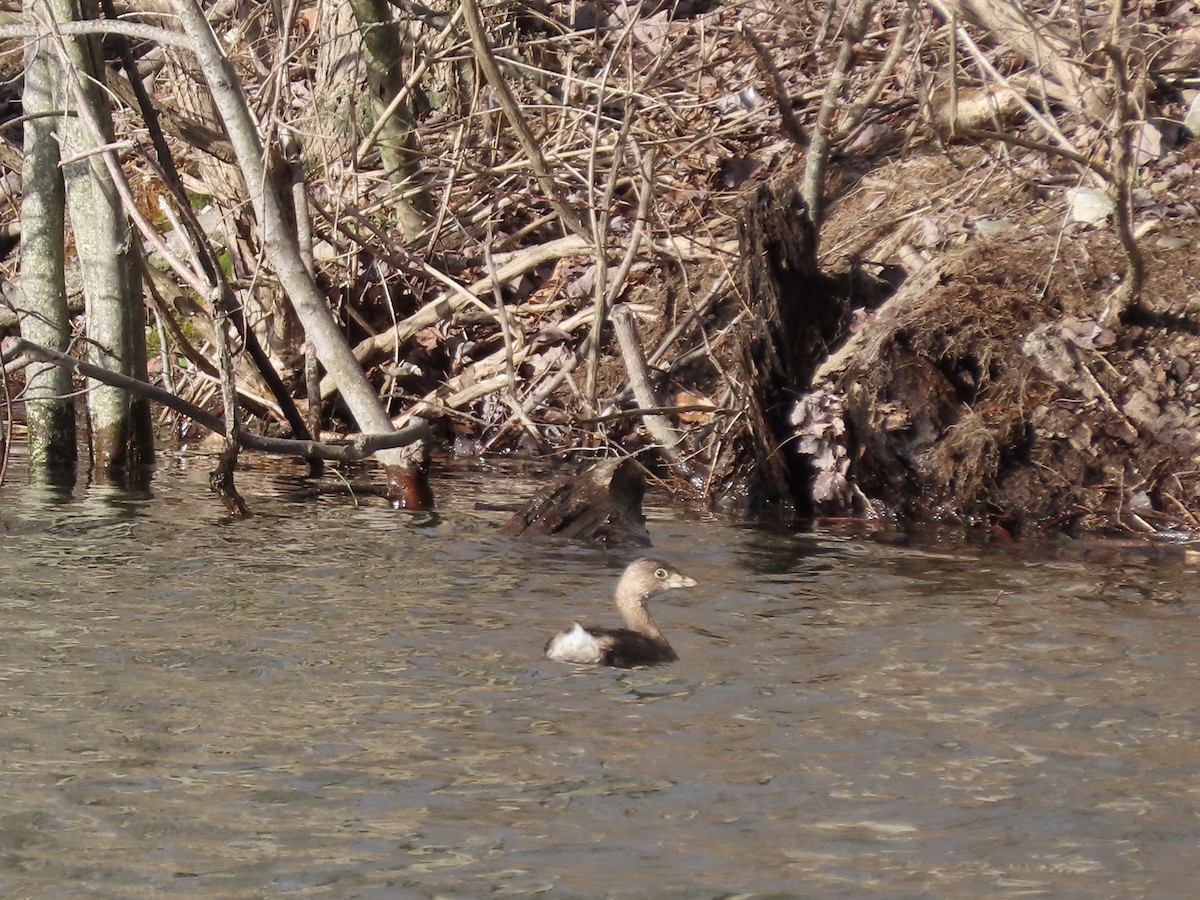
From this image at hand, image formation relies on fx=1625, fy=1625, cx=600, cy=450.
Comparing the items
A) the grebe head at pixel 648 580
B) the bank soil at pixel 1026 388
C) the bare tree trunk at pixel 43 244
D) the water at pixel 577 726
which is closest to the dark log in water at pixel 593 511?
the water at pixel 577 726

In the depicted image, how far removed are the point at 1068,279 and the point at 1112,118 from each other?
1652 mm

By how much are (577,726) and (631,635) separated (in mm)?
1013

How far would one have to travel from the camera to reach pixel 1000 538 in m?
9.45

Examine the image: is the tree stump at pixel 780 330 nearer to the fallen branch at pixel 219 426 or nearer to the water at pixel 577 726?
the water at pixel 577 726

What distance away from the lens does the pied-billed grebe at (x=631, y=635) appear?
20.6ft

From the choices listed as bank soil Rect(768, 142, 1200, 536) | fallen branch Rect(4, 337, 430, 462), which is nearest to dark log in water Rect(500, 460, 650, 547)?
fallen branch Rect(4, 337, 430, 462)

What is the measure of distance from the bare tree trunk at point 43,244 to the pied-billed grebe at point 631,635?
5147 mm

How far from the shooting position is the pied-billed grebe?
6.27 m

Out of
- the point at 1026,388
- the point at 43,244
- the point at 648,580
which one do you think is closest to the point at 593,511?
the point at 648,580

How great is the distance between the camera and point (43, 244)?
35.6 feet

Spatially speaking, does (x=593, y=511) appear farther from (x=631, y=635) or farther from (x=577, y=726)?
(x=577, y=726)

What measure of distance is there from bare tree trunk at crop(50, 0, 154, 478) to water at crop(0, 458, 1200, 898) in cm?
210

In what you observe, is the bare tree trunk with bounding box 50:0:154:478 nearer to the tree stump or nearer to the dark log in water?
the dark log in water

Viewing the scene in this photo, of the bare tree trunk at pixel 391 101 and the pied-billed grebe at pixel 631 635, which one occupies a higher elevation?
the bare tree trunk at pixel 391 101
